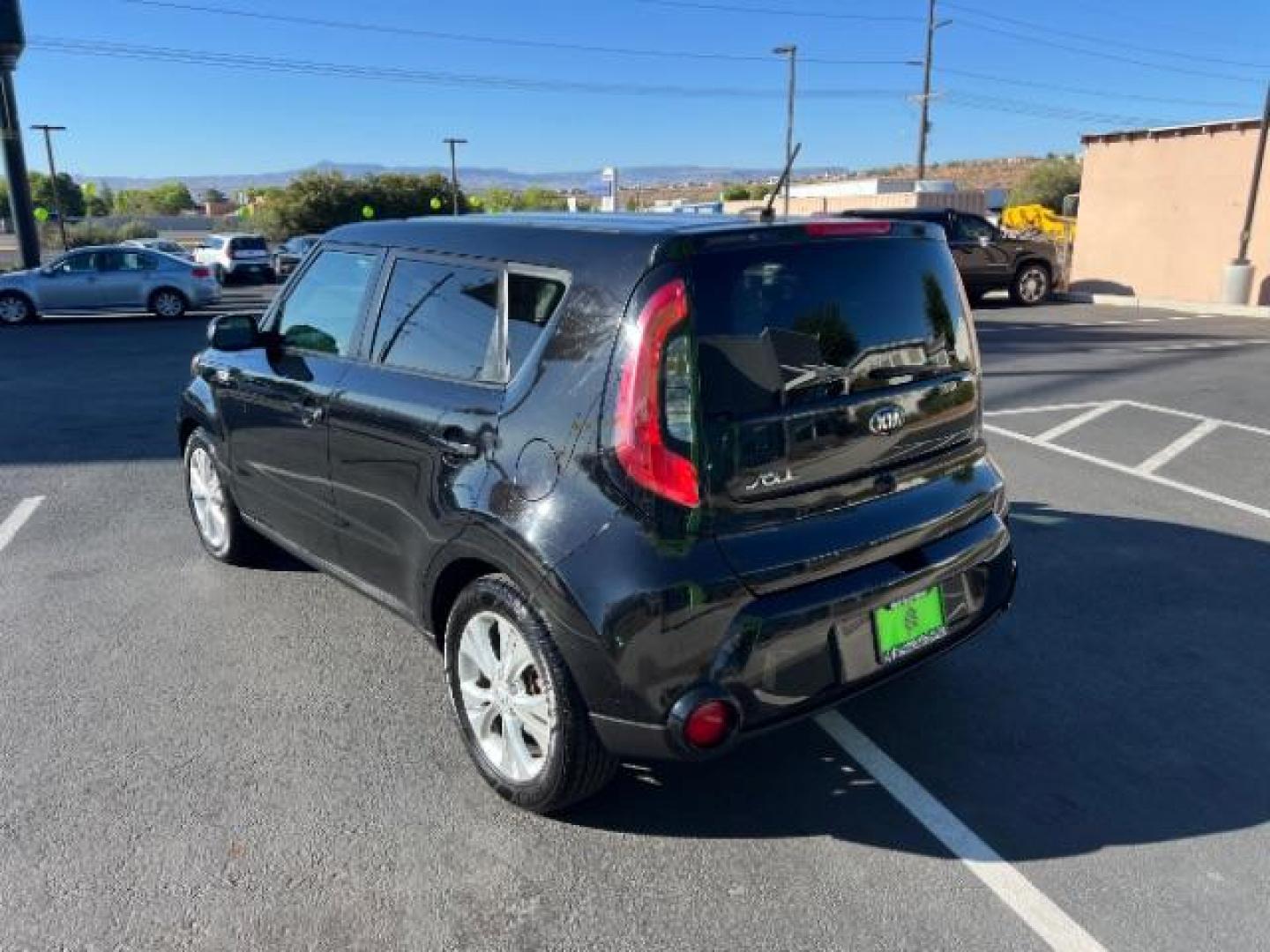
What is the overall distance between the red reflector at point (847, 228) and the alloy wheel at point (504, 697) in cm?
143

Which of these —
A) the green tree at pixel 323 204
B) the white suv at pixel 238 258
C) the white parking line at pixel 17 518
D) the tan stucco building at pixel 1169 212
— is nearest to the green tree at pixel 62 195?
the green tree at pixel 323 204

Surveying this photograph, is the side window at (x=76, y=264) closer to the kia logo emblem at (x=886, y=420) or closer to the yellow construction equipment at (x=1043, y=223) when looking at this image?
the kia logo emblem at (x=886, y=420)

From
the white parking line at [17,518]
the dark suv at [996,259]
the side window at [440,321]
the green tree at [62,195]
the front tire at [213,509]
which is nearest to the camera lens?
the side window at [440,321]

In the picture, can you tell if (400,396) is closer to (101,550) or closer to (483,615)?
(483,615)

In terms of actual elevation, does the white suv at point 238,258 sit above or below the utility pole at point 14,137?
below

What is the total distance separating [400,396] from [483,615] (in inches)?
31.8

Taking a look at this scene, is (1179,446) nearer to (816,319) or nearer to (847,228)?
(847,228)

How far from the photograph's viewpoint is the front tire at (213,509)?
4.79 m

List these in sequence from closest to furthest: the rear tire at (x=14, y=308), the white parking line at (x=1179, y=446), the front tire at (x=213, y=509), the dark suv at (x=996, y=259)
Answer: the front tire at (x=213, y=509) < the white parking line at (x=1179, y=446) < the rear tire at (x=14, y=308) < the dark suv at (x=996, y=259)

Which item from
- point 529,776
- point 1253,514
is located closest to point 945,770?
point 529,776

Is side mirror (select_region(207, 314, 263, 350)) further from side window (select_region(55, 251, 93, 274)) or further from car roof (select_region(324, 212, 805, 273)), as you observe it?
side window (select_region(55, 251, 93, 274))

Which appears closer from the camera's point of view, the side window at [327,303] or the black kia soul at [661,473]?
the black kia soul at [661,473]

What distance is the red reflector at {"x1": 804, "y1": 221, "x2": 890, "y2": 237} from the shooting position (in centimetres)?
283

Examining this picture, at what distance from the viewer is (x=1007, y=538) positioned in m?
3.31
